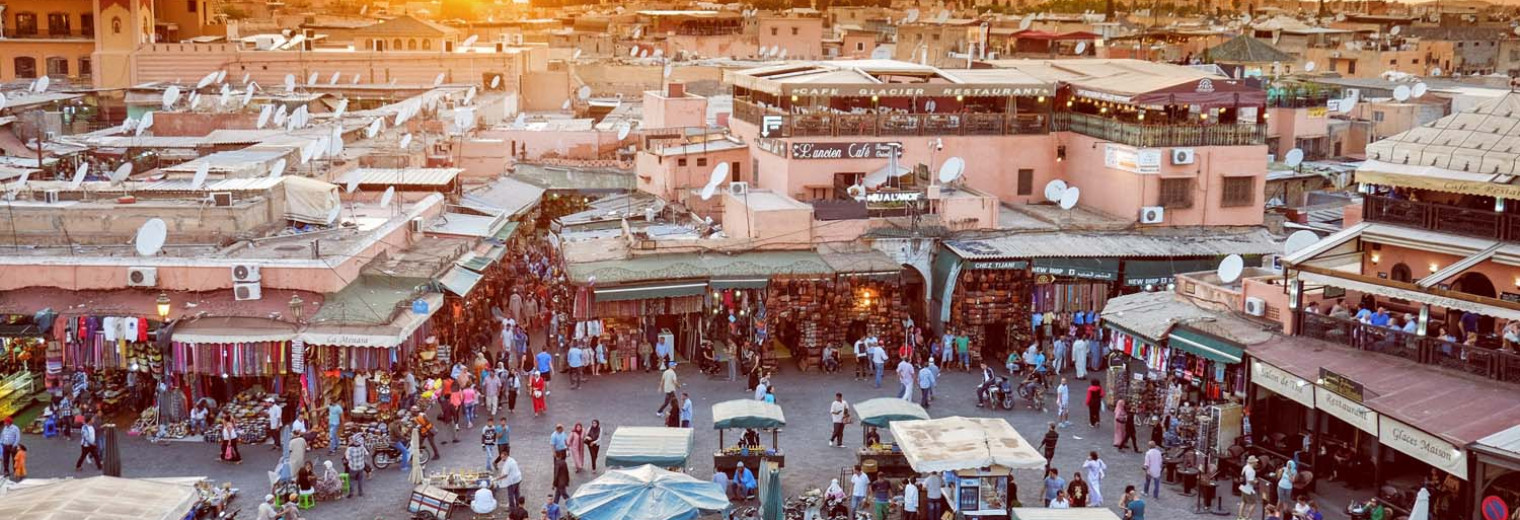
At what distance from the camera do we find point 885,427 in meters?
21.7

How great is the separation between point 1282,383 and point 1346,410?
5.16ft

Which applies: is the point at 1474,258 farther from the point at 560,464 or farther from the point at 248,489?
the point at 248,489

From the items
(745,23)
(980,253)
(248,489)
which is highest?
(745,23)

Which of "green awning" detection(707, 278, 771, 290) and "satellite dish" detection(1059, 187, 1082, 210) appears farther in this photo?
"satellite dish" detection(1059, 187, 1082, 210)

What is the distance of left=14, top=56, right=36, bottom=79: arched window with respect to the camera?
54750mm

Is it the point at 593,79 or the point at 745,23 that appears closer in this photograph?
the point at 593,79

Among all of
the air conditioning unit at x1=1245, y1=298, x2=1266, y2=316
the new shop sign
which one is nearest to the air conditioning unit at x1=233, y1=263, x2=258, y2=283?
the new shop sign

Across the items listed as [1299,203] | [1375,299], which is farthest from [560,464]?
[1299,203]

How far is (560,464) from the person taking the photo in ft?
66.6

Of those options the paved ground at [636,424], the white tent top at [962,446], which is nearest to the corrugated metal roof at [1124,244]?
the paved ground at [636,424]

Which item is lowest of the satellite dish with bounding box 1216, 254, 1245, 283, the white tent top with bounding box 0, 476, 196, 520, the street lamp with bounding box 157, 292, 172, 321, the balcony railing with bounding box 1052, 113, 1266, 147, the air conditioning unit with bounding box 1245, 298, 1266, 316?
the white tent top with bounding box 0, 476, 196, 520

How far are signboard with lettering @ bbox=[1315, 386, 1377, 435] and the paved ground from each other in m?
2.19

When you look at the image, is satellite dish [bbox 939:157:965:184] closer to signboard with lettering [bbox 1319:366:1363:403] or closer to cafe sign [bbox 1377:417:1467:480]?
signboard with lettering [bbox 1319:366:1363:403]

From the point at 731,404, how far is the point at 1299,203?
21709 mm
